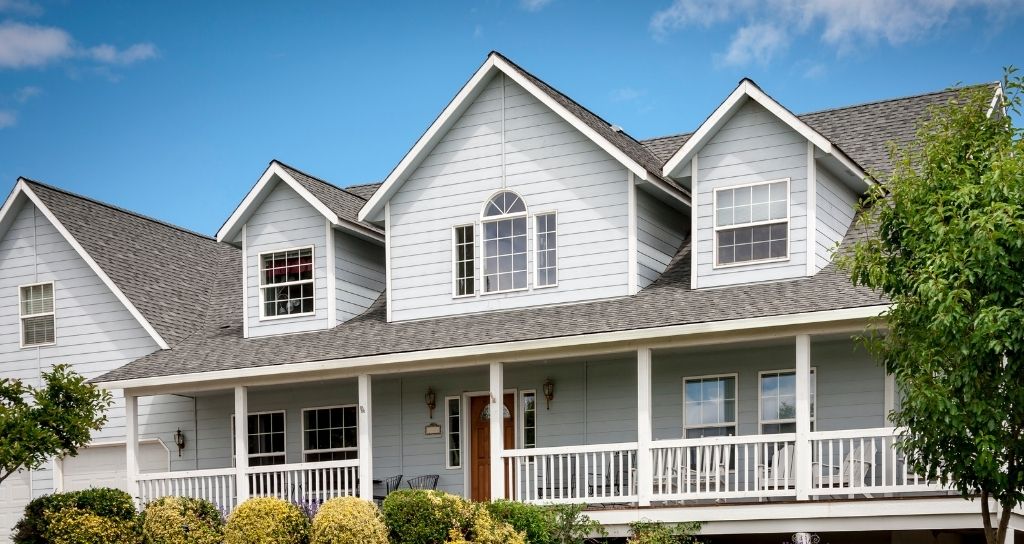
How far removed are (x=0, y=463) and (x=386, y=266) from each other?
23.5ft

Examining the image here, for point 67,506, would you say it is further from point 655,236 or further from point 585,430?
point 655,236

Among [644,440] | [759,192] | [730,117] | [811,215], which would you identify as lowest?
[644,440]

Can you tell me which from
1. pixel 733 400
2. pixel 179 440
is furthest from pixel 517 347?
pixel 179 440

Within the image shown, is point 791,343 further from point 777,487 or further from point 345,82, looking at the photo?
point 345,82

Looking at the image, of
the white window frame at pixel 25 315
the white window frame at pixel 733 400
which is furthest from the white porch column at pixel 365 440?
the white window frame at pixel 25 315

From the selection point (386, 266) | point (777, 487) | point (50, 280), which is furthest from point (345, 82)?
point (777, 487)

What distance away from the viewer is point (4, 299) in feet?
87.0

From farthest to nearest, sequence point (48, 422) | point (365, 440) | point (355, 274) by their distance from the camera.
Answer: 1. point (355, 274)
2. point (365, 440)
3. point (48, 422)

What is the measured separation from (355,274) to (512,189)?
3.87 m

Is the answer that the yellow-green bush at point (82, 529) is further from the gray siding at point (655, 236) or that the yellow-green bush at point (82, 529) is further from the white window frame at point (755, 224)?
the white window frame at point (755, 224)

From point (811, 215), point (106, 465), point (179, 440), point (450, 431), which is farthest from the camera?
point (106, 465)

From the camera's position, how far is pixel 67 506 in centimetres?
2062

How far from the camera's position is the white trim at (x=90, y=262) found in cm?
2488

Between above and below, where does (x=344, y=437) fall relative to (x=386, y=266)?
below
